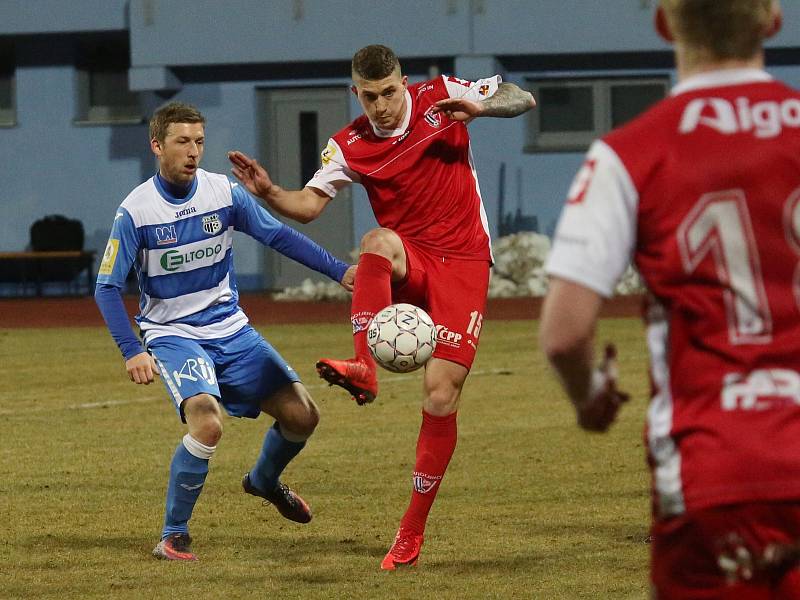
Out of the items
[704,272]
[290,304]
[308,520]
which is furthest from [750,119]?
[290,304]

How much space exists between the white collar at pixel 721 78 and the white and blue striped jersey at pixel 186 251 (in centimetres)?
426

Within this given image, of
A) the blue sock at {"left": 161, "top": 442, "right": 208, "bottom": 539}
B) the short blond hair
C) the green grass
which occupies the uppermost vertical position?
the short blond hair

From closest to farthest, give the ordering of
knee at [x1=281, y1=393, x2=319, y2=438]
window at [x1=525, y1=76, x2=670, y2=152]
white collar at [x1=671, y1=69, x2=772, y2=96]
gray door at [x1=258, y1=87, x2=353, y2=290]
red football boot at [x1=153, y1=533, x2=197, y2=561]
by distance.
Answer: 1. white collar at [x1=671, y1=69, x2=772, y2=96]
2. red football boot at [x1=153, y1=533, x2=197, y2=561]
3. knee at [x1=281, y1=393, x2=319, y2=438]
4. window at [x1=525, y1=76, x2=670, y2=152]
5. gray door at [x1=258, y1=87, x2=353, y2=290]

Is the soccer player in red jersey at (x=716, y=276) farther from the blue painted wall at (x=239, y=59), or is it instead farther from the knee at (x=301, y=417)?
the blue painted wall at (x=239, y=59)

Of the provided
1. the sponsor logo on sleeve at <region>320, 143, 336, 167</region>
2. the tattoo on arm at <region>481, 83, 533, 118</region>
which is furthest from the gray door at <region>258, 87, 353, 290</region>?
the tattoo on arm at <region>481, 83, 533, 118</region>

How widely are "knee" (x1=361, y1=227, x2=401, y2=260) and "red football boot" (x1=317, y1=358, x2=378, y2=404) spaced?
531 millimetres

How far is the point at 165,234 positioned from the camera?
6.71m

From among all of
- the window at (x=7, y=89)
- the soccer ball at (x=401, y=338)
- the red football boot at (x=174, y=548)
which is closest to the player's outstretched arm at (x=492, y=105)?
the soccer ball at (x=401, y=338)

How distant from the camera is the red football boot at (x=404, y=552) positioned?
6.14 metres

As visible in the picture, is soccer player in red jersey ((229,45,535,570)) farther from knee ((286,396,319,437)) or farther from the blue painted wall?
the blue painted wall

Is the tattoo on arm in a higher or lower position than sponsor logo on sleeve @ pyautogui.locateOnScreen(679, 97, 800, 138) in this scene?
lower

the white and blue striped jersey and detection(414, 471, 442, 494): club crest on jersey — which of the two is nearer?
detection(414, 471, 442, 494): club crest on jersey

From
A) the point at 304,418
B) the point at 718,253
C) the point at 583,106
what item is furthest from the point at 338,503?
the point at 583,106

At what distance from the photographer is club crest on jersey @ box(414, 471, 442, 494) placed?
6.35 meters
